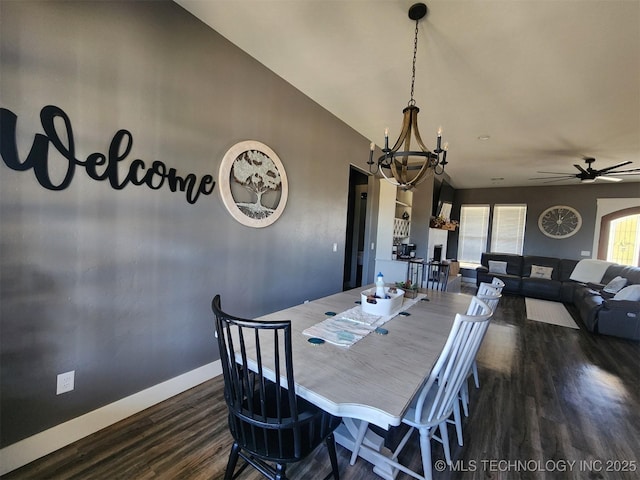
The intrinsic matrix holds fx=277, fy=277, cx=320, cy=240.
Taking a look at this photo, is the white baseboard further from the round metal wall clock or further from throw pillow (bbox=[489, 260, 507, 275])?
the round metal wall clock

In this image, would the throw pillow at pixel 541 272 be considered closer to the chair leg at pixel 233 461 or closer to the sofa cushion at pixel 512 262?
the sofa cushion at pixel 512 262

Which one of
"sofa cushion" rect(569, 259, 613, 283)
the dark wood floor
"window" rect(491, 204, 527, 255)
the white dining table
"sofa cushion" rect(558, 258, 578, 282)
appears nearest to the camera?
the white dining table

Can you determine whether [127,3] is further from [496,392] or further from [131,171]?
[496,392]

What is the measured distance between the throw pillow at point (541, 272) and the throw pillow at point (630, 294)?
2272 millimetres

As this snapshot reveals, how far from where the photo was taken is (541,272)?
6418 mm

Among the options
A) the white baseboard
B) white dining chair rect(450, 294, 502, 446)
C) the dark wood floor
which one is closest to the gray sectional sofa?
the dark wood floor

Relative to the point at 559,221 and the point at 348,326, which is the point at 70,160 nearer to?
the point at 348,326

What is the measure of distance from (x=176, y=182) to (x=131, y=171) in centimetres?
30

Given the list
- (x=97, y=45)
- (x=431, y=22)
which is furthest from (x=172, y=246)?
(x=431, y=22)

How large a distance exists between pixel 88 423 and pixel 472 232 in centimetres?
881

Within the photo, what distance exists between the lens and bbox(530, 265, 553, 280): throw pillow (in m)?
6.35

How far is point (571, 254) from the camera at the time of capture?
6926 millimetres

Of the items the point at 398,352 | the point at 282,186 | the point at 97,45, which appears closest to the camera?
the point at 398,352

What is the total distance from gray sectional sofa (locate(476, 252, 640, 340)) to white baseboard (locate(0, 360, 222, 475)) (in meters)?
5.38
